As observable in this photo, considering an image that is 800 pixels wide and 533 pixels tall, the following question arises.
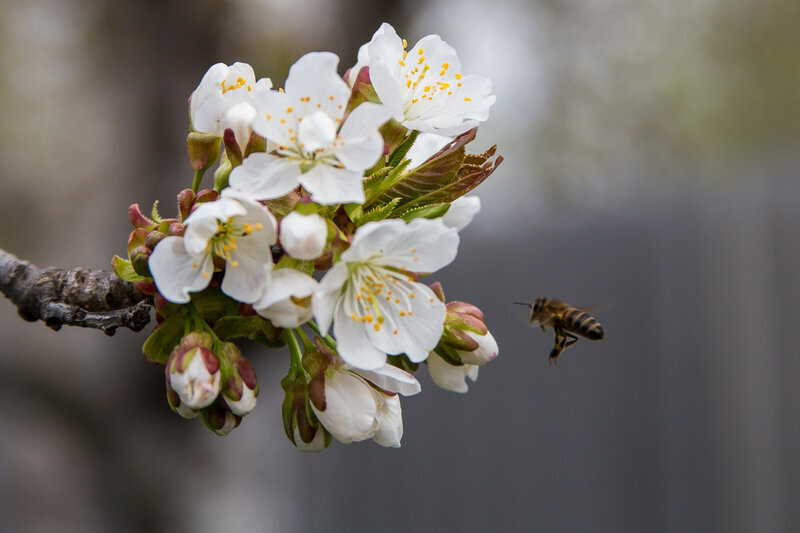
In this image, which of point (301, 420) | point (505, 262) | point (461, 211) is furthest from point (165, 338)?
point (505, 262)

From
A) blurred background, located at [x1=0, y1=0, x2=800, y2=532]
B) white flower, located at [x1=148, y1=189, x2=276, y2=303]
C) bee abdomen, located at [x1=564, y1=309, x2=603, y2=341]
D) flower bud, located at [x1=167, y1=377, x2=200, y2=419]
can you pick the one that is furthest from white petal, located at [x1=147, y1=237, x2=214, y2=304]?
blurred background, located at [x1=0, y1=0, x2=800, y2=532]

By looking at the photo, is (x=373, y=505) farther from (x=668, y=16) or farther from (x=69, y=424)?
(x=668, y=16)

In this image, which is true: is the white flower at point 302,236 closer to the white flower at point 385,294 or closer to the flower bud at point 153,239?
the white flower at point 385,294

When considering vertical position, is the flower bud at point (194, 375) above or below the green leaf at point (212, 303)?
below

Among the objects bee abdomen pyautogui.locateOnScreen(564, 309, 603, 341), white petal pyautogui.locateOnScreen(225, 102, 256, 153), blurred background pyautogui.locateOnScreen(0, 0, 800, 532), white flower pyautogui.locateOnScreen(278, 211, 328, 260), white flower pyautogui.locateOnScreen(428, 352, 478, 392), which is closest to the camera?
white flower pyautogui.locateOnScreen(278, 211, 328, 260)

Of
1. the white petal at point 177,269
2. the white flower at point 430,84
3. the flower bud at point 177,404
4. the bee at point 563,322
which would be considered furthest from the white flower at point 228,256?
the bee at point 563,322

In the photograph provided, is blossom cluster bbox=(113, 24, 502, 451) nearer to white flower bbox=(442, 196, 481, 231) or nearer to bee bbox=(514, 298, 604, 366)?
white flower bbox=(442, 196, 481, 231)
